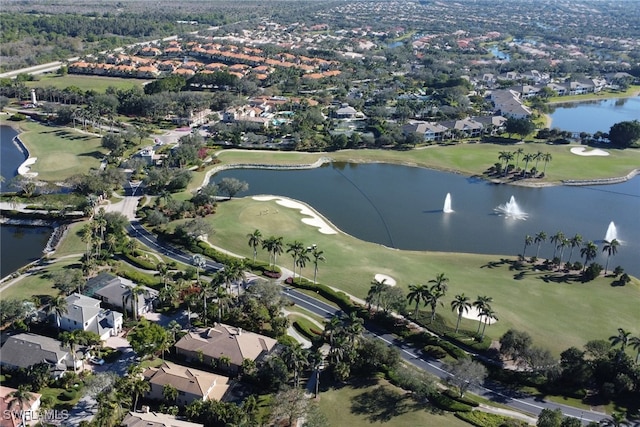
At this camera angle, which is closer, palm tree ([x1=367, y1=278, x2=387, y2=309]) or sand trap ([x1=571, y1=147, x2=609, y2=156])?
palm tree ([x1=367, y1=278, x2=387, y2=309])

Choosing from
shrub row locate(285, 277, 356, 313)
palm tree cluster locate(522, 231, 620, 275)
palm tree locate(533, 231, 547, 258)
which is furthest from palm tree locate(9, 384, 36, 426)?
palm tree locate(533, 231, 547, 258)

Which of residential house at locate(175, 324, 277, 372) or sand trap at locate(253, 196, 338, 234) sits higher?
sand trap at locate(253, 196, 338, 234)

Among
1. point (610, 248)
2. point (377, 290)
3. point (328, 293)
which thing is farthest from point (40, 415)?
point (610, 248)

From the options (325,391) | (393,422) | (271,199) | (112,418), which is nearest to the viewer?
(112,418)

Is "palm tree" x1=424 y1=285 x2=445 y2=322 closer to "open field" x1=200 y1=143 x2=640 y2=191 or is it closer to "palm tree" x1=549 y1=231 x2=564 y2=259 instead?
"palm tree" x1=549 y1=231 x2=564 y2=259

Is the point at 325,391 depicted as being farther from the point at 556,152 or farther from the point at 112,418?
the point at 556,152

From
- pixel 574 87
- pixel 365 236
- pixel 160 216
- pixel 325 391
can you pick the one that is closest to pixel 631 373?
pixel 325 391

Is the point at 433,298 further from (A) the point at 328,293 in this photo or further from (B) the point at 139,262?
(B) the point at 139,262

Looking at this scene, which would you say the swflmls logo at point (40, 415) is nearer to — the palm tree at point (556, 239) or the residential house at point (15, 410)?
the residential house at point (15, 410)
